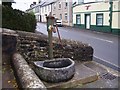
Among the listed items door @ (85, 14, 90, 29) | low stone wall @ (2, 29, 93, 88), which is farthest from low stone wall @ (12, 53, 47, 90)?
door @ (85, 14, 90, 29)

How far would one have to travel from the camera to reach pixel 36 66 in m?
5.88

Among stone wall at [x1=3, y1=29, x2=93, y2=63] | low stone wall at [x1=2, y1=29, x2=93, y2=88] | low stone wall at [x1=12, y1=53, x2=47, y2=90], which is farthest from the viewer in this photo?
stone wall at [x1=3, y1=29, x2=93, y2=63]

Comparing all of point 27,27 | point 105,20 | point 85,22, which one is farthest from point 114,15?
point 27,27

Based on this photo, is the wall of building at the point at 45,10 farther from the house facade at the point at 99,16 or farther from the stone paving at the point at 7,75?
the stone paving at the point at 7,75

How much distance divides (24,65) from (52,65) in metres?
1.29

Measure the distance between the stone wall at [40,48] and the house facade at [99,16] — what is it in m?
15.6

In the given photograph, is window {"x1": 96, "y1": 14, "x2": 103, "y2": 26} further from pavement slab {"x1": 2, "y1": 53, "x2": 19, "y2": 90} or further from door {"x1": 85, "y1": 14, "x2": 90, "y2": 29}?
pavement slab {"x1": 2, "y1": 53, "x2": 19, "y2": 90}

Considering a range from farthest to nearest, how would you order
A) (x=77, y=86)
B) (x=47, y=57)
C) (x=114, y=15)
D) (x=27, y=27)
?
1. (x=114, y=15)
2. (x=27, y=27)
3. (x=47, y=57)
4. (x=77, y=86)

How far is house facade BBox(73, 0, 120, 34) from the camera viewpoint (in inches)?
915

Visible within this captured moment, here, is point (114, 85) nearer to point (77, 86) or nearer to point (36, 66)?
point (77, 86)

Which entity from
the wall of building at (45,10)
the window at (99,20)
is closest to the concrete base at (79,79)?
the window at (99,20)

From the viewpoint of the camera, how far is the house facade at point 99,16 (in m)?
23.2

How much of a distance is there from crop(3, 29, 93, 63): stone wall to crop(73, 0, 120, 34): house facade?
15.6 metres

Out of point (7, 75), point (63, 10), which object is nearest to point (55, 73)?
point (7, 75)
